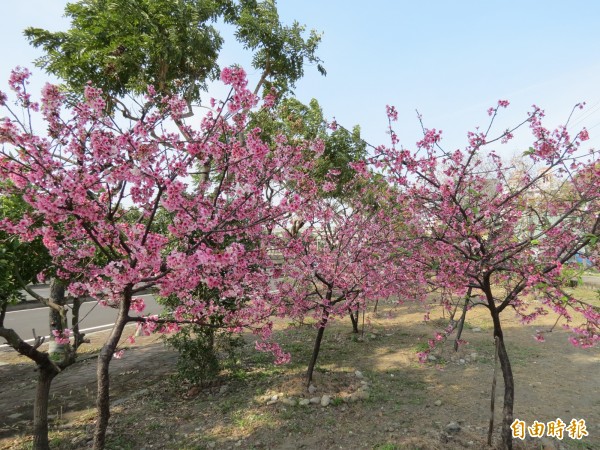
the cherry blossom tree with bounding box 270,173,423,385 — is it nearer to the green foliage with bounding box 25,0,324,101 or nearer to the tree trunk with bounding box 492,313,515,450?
the tree trunk with bounding box 492,313,515,450

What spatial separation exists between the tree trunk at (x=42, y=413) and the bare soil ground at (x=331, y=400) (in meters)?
0.56

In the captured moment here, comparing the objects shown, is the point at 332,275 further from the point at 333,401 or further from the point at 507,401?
the point at 507,401

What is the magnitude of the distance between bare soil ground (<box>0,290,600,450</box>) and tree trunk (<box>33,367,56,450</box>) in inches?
22.2

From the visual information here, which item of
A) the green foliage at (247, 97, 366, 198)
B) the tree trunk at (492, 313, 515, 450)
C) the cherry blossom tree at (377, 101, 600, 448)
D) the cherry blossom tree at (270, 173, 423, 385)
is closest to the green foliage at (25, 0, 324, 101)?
the green foliage at (247, 97, 366, 198)

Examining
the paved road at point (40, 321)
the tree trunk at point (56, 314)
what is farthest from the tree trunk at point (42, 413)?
the paved road at point (40, 321)

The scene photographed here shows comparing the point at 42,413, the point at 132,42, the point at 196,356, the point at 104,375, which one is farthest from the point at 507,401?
the point at 132,42

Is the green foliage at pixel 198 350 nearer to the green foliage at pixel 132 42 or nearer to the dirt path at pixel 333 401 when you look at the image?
the dirt path at pixel 333 401

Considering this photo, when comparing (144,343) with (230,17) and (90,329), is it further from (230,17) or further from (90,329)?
(230,17)

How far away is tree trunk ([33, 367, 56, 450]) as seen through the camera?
176 inches

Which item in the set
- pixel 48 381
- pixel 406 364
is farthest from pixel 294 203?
pixel 406 364

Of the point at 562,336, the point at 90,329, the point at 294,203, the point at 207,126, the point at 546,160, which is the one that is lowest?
the point at 562,336

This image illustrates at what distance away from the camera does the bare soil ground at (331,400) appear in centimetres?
502

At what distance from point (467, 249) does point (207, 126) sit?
3846mm

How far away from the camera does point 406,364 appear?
8234 millimetres
